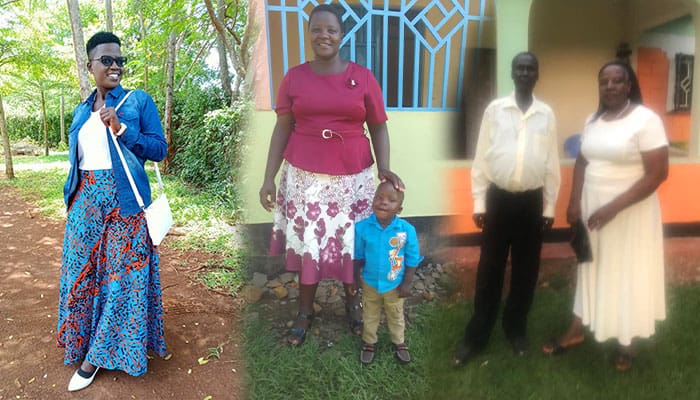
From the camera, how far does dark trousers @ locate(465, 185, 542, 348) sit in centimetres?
82

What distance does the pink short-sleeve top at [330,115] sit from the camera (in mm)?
861

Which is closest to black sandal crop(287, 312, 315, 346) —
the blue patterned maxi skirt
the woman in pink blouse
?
the woman in pink blouse

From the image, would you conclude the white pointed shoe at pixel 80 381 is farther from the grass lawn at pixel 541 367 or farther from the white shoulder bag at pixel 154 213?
the grass lawn at pixel 541 367

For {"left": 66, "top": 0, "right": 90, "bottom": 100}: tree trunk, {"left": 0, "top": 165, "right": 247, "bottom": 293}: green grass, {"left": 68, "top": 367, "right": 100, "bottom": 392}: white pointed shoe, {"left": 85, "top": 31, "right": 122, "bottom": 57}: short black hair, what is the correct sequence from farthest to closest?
{"left": 66, "top": 0, "right": 90, "bottom": 100}: tree trunk < {"left": 0, "top": 165, "right": 247, "bottom": 293}: green grass < {"left": 68, "top": 367, "right": 100, "bottom": 392}: white pointed shoe < {"left": 85, "top": 31, "right": 122, "bottom": 57}: short black hair

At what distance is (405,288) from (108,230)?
1659 mm

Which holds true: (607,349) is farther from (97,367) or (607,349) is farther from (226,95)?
(226,95)

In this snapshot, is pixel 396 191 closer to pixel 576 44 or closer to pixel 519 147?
pixel 519 147

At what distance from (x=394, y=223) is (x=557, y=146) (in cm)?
36

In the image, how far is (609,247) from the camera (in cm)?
86

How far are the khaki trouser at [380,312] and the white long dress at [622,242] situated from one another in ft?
1.15

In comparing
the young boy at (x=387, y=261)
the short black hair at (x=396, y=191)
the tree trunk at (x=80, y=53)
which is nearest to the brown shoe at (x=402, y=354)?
the young boy at (x=387, y=261)

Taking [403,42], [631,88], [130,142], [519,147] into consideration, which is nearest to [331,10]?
[403,42]

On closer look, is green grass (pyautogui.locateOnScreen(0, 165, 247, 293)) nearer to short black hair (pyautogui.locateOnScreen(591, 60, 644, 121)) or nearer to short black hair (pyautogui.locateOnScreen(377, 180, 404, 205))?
short black hair (pyautogui.locateOnScreen(377, 180, 404, 205))

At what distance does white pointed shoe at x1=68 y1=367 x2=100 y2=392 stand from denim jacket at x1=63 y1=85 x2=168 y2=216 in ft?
2.77
